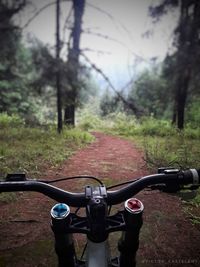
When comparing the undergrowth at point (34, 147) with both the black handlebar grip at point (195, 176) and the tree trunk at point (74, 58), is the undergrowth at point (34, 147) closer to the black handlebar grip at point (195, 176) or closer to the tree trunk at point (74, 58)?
the tree trunk at point (74, 58)

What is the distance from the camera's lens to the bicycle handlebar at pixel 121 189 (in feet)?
5.95

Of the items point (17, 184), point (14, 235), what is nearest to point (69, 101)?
point (14, 235)

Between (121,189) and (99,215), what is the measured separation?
30cm

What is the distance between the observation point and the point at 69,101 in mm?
13086

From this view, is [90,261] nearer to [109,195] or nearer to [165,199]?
[109,195]

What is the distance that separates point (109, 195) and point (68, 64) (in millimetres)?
10842

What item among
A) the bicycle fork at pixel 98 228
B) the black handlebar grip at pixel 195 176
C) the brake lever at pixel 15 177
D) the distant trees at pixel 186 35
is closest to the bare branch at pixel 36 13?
the distant trees at pixel 186 35

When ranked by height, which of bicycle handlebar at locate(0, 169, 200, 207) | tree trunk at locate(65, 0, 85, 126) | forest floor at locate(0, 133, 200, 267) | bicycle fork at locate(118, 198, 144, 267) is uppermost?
tree trunk at locate(65, 0, 85, 126)

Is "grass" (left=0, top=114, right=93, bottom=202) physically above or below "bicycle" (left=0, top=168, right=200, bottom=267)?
below

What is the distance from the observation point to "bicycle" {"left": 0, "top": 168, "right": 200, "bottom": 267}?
1653mm

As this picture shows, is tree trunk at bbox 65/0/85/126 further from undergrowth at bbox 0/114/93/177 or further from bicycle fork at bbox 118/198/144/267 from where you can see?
bicycle fork at bbox 118/198/144/267

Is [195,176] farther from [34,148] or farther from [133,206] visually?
[34,148]

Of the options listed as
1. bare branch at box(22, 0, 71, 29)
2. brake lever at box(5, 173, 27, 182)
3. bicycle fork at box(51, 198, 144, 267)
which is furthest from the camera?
bare branch at box(22, 0, 71, 29)

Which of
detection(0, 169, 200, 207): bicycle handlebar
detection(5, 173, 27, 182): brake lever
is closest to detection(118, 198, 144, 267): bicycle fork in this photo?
detection(0, 169, 200, 207): bicycle handlebar
